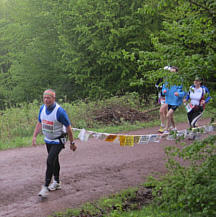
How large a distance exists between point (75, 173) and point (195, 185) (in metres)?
3.55

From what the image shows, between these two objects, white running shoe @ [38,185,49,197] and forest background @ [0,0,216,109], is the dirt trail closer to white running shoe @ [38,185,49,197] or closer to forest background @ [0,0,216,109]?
white running shoe @ [38,185,49,197]

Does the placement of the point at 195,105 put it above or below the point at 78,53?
below

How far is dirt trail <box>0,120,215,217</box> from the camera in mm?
6160

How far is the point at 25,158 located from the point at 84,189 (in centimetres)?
341

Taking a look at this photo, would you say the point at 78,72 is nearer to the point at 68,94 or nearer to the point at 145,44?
the point at 68,94

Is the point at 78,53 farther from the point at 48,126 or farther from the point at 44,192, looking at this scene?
the point at 44,192

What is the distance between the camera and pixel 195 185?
16.5 feet

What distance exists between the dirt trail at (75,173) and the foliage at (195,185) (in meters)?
1.50

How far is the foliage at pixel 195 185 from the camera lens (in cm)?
484

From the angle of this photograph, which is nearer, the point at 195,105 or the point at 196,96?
the point at 196,96

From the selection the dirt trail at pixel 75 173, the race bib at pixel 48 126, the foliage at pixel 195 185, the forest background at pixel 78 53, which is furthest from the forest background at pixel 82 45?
the foliage at pixel 195 185

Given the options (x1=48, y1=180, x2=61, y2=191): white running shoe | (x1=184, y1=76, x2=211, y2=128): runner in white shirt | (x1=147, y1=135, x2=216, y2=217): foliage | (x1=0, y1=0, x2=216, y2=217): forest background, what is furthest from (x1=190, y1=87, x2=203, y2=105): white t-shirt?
(x1=48, y1=180, x2=61, y2=191): white running shoe

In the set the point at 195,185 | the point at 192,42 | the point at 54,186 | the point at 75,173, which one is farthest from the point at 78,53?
the point at 195,185

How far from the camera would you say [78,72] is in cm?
2223
